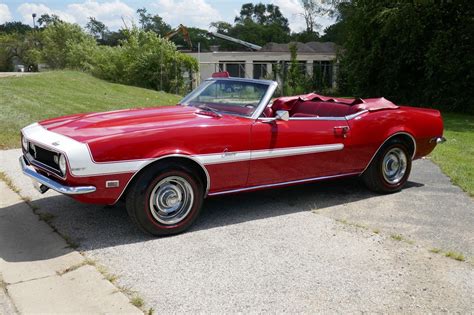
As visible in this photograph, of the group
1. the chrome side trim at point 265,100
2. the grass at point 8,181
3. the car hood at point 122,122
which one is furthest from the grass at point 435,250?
the grass at point 8,181

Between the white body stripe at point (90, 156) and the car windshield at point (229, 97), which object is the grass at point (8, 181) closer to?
the white body stripe at point (90, 156)

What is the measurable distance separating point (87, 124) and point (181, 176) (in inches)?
40.1

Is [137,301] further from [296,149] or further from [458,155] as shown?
[458,155]

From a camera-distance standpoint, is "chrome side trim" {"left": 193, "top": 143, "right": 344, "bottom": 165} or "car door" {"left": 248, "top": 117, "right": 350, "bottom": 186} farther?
"car door" {"left": 248, "top": 117, "right": 350, "bottom": 186}

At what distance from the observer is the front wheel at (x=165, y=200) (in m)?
4.21

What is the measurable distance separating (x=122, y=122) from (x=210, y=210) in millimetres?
1408

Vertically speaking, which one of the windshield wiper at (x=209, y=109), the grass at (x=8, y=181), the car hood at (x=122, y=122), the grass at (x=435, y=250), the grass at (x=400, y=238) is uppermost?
the windshield wiper at (x=209, y=109)

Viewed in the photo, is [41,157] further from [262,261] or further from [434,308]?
[434,308]

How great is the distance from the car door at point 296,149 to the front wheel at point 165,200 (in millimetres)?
663

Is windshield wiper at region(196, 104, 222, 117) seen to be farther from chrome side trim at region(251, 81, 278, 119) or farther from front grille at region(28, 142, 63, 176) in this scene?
front grille at region(28, 142, 63, 176)

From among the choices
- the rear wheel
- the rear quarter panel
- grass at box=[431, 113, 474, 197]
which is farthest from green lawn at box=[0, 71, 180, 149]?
grass at box=[431, 113, 474, 197]

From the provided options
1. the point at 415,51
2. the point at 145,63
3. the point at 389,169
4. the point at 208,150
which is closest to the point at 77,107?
the point at 389,169

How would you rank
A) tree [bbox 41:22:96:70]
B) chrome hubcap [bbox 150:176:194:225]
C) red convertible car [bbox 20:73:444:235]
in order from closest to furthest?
red convertible car [bbox 20:73:444:235], chrome hubcap [bbox 150:176:194:225], tree [bbox 41:22:96:70]

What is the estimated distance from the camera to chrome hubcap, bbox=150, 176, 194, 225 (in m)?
4.31
